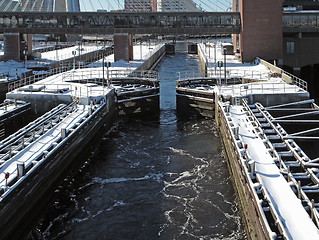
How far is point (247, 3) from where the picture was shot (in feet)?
218

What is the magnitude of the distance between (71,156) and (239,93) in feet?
54.5

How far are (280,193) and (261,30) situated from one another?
170 feet

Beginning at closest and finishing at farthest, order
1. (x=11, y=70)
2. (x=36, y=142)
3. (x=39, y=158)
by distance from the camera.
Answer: (x=39, y=158) → (x=36, y=142) → (x=11, y=70)

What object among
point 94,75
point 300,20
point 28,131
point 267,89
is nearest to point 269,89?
point 267,89

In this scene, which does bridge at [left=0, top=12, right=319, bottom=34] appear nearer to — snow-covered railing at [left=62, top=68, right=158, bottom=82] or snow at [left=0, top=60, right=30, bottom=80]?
snow at [left=0, top=60, right=30, bottom=80]

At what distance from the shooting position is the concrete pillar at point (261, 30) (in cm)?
6562

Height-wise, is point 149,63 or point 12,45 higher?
point 12,45

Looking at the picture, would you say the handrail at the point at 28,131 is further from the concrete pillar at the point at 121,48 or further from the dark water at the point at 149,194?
the concrete pillar at the point at 121,48

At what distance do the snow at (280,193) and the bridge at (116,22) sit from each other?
47.2 m

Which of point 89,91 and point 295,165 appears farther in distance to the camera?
point 89,91

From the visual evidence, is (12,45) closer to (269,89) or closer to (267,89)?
(267,89)

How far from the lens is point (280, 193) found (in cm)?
1817

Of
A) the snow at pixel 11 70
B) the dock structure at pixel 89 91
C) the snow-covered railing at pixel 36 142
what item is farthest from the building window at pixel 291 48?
the snow-covered railing at pixel 36 142

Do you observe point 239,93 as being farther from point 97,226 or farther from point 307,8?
point 307,8
